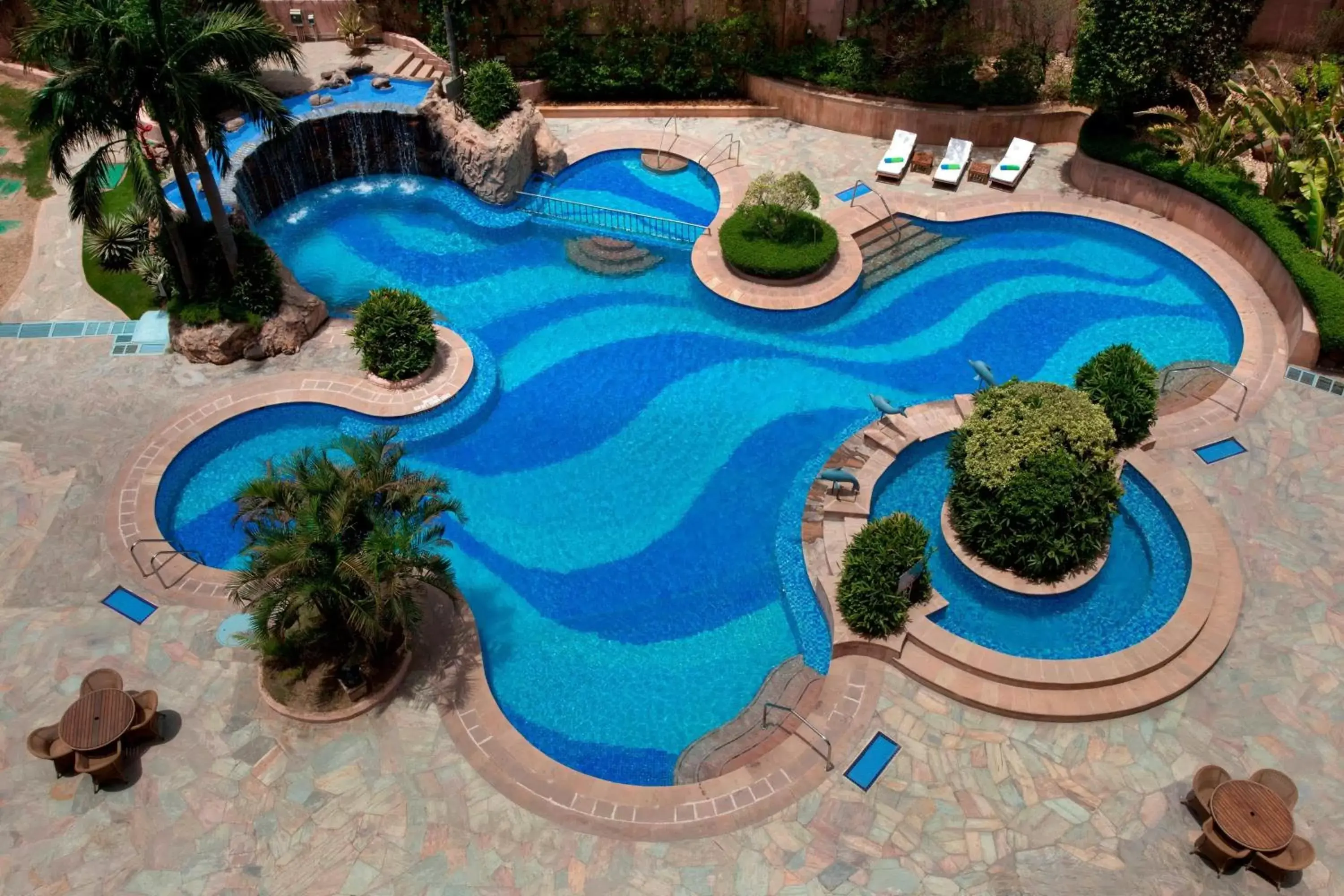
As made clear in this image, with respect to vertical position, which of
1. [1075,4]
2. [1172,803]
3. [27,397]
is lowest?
[1172,803]

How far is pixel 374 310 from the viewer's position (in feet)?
79.3

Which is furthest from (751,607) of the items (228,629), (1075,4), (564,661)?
(1075,4)

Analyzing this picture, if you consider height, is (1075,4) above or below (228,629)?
above

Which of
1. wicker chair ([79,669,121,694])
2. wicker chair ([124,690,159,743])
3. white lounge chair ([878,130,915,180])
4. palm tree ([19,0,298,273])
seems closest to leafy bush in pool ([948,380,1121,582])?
white lounge chair ([878,130,915,180])

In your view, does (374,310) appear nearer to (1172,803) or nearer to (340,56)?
(340,56)

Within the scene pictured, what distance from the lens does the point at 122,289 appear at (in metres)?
26.6

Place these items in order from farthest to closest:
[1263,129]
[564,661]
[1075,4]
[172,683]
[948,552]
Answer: [1075,4], [1263,129], [948,552], [564,661], [172,683]

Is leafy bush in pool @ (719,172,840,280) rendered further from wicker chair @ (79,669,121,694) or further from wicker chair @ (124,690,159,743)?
wicker chair @ (79,669,121,694)

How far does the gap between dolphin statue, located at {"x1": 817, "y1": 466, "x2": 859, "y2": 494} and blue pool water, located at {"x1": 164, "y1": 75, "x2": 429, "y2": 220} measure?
20447 mm

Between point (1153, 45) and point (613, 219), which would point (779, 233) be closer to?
point (613, 219)

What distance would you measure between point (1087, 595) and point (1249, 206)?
47.7ft

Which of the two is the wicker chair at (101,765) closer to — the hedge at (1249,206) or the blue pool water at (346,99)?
the blue pool water at (346,99)

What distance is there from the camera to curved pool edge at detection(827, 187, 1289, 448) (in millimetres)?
23453

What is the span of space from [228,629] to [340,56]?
25.3 m
